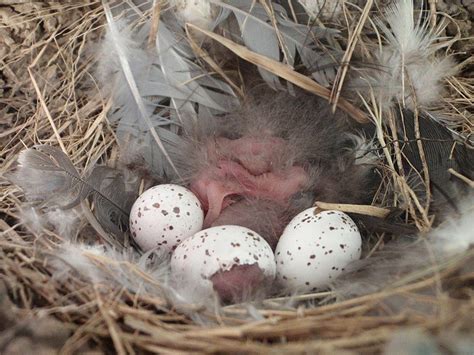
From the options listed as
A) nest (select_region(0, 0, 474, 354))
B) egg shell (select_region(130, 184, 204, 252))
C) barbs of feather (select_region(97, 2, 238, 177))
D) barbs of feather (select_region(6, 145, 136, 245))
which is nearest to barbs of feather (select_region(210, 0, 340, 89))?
nest (select_region(0, 0, 474, 354))

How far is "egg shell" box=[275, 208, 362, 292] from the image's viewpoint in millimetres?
1412

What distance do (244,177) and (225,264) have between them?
0.36 m

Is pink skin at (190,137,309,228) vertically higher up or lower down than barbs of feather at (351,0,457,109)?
lower down

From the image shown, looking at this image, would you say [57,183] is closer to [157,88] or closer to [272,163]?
[157,88]

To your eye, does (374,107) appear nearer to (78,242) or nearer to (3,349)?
(78,242)

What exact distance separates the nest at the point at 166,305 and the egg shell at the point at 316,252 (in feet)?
0.19

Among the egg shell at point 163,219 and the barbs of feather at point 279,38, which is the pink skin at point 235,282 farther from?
the barbs of feather at point 279,38

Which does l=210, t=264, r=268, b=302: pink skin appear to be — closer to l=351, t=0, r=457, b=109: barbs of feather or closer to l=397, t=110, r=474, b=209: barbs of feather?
l=397, t=110, r=474, b=209: barbs of feather

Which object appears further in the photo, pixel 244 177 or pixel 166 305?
pixel 244 177

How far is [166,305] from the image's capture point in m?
1.22

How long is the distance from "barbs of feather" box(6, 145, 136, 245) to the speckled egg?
0.28 m

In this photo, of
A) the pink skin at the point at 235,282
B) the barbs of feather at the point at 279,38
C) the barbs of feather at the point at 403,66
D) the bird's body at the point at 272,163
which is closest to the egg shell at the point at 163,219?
the bird's body at the point at 272,163

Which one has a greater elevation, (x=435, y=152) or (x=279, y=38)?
(x=279, y=38)

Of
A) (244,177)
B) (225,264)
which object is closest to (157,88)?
(244,177)
